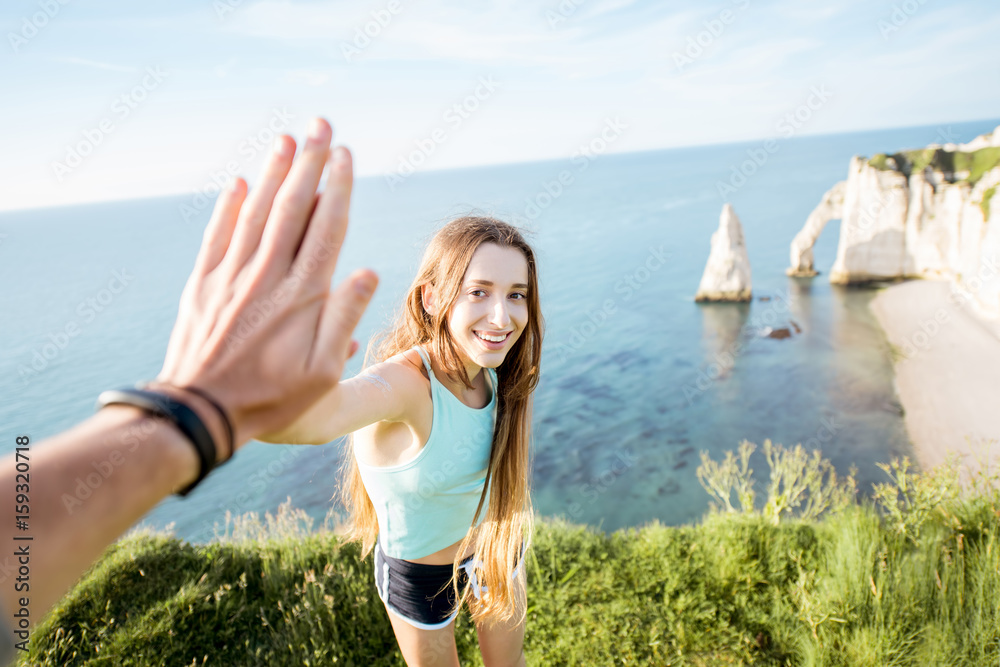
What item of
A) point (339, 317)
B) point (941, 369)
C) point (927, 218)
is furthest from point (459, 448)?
point (927, 218)

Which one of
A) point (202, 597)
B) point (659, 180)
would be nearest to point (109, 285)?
point (202, 597)

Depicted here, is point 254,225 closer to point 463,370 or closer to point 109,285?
point 463,370

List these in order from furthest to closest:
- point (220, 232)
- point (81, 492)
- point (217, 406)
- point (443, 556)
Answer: point (443, 556), point (220, 232), point (217, 406), point (81, 492)

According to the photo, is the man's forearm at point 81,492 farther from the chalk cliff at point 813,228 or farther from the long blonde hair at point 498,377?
the chalk cliff at point 813,228

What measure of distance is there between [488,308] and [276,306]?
1.52 m

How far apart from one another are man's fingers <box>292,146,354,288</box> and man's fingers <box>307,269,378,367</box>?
0.03 meters

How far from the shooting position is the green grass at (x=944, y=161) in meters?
27.4

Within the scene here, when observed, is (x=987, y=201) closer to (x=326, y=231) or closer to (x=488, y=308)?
(x=488, y=308)

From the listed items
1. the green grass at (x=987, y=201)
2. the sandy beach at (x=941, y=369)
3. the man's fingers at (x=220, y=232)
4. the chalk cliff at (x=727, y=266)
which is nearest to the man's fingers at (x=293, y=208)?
the man's fingers at (x=220, y=232)

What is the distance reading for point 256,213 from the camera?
846 mm

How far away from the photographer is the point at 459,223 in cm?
248

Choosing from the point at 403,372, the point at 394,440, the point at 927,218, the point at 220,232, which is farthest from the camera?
the point at 927,218

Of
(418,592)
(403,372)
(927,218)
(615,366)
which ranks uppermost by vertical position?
(927,218)

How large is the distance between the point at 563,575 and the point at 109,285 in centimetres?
7795
